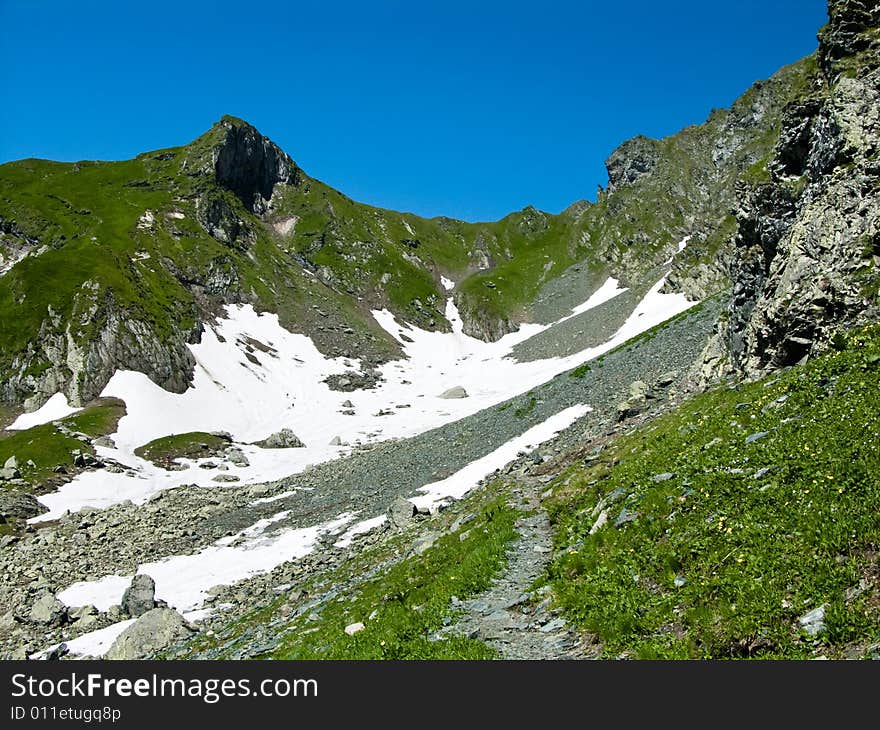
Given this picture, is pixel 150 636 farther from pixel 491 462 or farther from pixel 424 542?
Result: pixel 491 462

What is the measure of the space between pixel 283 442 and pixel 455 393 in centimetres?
3289

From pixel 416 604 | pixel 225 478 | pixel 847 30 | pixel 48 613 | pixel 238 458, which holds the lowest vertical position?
pixel 416 604

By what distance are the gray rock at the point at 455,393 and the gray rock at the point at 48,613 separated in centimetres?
7177

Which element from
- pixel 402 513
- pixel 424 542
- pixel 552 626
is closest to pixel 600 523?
pixel 552 626

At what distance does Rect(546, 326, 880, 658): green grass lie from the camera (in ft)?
26.8

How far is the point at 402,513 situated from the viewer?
32344 mm

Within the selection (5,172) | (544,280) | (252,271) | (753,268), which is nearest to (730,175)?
(544,280)

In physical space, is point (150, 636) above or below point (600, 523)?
below

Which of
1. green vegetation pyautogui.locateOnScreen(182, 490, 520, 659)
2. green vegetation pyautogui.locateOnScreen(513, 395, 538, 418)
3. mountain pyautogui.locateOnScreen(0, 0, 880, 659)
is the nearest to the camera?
mountain pyautogui.locateOnScreen(0, 0, 880, 659)

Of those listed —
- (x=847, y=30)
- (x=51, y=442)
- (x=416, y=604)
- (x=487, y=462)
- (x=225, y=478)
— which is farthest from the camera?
(x=51, y=442)

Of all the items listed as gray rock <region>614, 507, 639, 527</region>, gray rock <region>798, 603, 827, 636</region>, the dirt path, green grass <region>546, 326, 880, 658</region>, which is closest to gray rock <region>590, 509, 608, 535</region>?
green grass <region>546, 326, 880, 658</region>

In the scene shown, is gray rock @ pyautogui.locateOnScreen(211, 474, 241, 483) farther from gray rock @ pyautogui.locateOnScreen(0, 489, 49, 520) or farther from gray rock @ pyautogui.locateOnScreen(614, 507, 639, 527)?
gray rock @ pyautogui.locateOnScreen(614, 507, 639, 527)

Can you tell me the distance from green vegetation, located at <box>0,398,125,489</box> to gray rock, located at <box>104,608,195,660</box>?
42.6 metres

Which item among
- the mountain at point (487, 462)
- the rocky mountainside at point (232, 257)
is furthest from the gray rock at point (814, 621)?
the rocky mountainside at point (232, 257)
